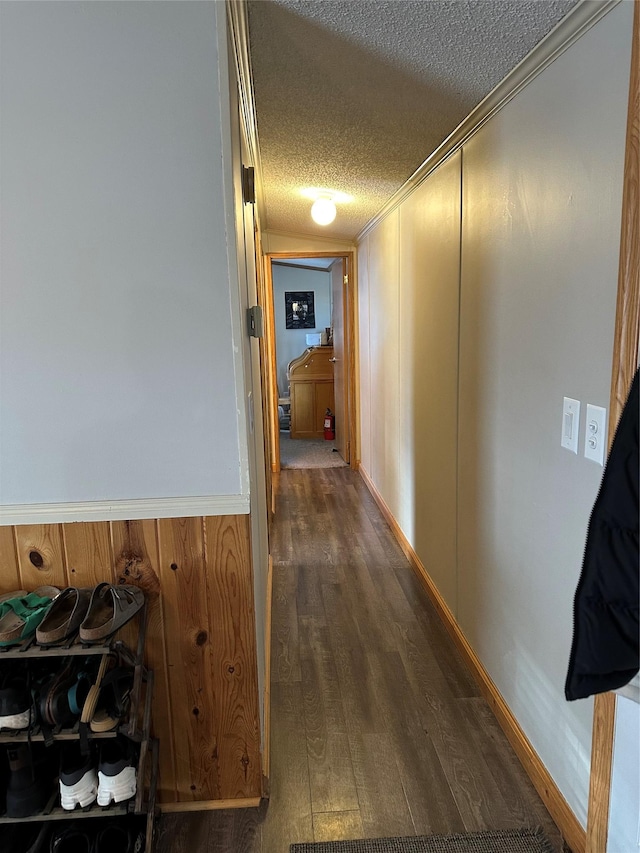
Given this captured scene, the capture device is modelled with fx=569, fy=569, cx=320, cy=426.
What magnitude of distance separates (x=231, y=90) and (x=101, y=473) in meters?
0.99

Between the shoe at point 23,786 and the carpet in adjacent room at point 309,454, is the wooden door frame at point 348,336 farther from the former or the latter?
the shoe at point 23,786

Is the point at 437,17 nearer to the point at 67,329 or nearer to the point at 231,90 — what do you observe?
the point at 231,90

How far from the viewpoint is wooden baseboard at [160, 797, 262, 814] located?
1630mm

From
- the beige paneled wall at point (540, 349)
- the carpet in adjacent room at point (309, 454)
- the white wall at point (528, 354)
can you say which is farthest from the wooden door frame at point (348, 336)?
the beige paneled wall at point (540, 349)

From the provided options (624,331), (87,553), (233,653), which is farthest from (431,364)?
(87,553)

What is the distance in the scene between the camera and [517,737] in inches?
71.2

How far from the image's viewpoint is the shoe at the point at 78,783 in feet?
4.30

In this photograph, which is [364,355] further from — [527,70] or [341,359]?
[527,70]

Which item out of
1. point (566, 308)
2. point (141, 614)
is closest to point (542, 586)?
point (566, 308)

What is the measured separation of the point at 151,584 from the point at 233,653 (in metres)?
0.30

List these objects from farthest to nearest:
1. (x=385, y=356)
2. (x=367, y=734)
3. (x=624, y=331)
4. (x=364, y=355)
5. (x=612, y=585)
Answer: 1. (x=364, y=355)
2. (x=385, y=356)
3. (x=367, y=734)
4. (x=624, y=331)
5. (x=612, y=585)

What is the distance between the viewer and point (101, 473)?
1433mm

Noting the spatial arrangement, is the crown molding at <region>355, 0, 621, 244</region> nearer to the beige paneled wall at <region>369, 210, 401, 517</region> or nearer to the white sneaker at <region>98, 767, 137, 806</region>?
the beige paneled wall at <region>369, 210, 401, 517</region>

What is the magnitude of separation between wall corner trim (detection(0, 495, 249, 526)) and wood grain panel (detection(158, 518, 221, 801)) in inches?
1.3
